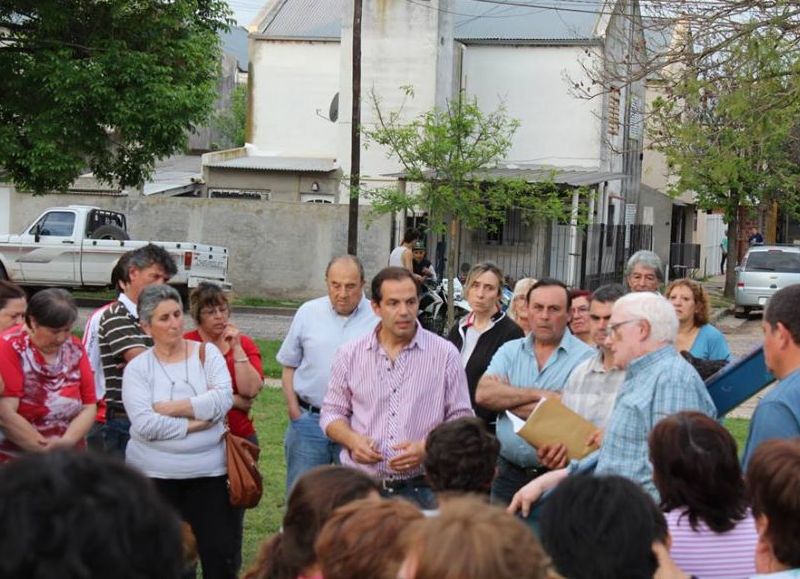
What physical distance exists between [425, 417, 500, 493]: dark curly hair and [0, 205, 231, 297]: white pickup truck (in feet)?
70.4

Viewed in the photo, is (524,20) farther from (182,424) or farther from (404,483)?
(404,483)

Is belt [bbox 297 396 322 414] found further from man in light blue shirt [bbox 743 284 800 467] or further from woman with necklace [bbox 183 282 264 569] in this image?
man in light blue shirt [bbox 743 284 800 467]

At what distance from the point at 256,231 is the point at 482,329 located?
972 inches

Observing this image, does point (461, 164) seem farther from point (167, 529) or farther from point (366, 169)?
point (167, 529)

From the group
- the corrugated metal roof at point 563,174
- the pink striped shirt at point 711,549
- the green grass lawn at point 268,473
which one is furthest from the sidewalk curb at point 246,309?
the pink striped shirt at point 711,549

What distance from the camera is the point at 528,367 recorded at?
662cm

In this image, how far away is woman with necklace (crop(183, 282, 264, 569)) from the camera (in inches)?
282

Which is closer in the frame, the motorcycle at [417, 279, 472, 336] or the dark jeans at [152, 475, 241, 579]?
the dark jeans at [152, 475, 241, 579]

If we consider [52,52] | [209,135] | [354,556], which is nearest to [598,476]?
[354,556]

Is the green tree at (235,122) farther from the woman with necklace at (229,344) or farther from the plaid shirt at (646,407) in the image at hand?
the plaid shirt at (646,407)

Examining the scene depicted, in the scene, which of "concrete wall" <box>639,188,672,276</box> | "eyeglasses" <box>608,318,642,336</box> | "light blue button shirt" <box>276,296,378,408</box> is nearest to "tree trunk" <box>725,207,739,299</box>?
"concrete wall" <box>639,188,672,276</box>

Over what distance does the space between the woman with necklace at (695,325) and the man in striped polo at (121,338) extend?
3323mm

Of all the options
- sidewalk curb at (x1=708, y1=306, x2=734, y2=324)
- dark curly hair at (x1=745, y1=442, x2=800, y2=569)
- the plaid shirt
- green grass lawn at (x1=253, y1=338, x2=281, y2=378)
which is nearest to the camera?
dark curly hair at (x1=745, y1=442, x2=800, y2=569)

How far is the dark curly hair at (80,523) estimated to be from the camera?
2051 millimetres
